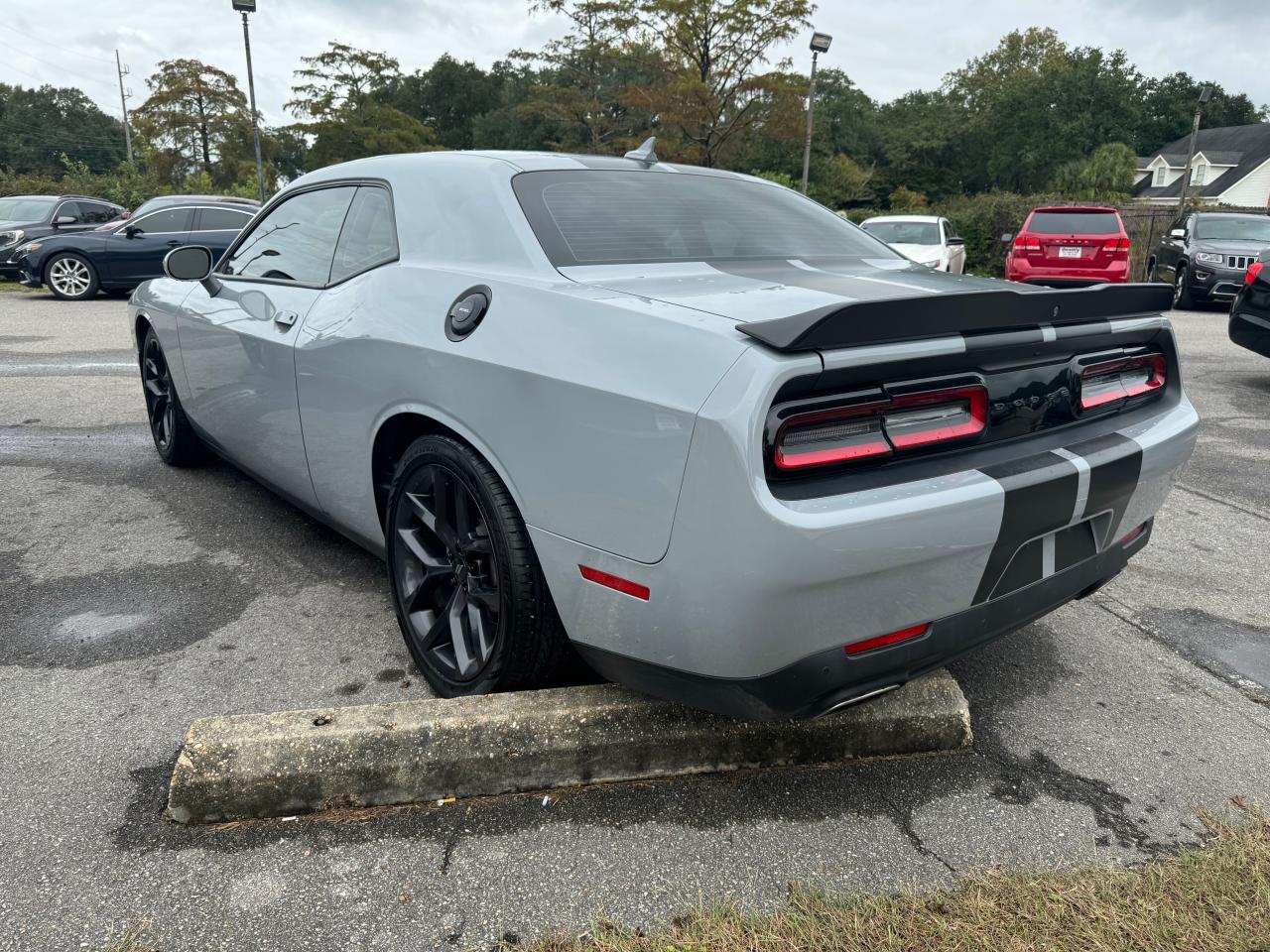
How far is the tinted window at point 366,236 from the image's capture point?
284 cm

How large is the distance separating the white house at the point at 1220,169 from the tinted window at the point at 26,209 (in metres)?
64.6

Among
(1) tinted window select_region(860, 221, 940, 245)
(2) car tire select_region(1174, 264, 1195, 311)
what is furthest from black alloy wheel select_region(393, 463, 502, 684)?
(2) car tire select_region(1174, 264, 1195, 311)

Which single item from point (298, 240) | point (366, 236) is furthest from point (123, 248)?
point (366, 236)

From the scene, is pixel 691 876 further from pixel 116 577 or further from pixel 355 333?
pixel 116 577

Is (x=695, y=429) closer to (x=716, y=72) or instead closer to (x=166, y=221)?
(x=166, y=221)

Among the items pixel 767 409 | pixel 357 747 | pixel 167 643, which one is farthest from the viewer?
pixel 167 643

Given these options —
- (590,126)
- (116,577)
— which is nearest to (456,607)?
(116,577)

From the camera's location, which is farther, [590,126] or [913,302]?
[590,126]

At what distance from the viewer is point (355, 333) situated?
268 centimetres

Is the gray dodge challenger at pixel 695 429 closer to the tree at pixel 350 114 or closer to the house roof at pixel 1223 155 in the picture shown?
the tree at pixel 350 114

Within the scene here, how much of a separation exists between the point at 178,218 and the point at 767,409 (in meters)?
14.3

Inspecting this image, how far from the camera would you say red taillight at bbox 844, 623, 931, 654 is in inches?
73.5

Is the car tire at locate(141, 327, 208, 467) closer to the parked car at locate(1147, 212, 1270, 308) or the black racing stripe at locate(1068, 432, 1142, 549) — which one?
the black racing stripe at locate(1068, 432, 1142, 549)

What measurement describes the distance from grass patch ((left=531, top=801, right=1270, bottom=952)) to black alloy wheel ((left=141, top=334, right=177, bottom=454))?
12.5 feet
